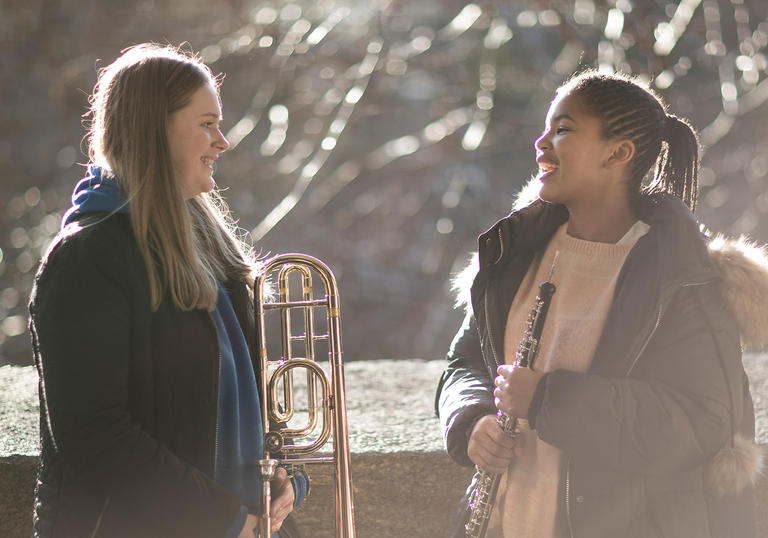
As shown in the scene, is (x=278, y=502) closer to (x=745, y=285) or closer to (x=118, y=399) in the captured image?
(x=118, y=399)

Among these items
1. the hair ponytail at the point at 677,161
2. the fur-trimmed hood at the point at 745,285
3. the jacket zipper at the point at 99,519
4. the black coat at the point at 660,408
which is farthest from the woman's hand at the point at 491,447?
the jacket zipper at the point at 99,519

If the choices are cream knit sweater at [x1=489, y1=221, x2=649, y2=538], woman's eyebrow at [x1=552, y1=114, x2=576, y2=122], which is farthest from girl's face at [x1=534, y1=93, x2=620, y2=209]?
cream knit sweater at [x1=489, y1=221, x2=649, y2=538]

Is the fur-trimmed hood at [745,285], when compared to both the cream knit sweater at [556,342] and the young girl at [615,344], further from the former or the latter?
the cream knit sweater at [556,342]

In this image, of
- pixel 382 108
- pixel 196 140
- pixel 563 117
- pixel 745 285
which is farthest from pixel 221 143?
pixel 382 108

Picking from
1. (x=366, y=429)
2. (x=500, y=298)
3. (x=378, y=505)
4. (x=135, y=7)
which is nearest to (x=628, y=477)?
(x=500, y=298)

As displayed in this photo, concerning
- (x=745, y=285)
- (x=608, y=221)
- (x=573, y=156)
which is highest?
(x=573, y=156)

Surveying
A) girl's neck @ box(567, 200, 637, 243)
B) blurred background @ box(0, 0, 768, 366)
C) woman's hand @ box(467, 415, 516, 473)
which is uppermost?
blurred background @ box(0, 0, 768, 366)

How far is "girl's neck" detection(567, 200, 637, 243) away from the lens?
181 centimetres

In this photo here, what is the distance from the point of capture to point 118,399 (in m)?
1.51

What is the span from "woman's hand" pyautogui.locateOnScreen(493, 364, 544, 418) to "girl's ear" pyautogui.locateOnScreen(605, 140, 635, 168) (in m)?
0.45

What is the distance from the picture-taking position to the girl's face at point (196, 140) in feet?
5.55

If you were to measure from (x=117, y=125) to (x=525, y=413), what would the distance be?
3.10 ft

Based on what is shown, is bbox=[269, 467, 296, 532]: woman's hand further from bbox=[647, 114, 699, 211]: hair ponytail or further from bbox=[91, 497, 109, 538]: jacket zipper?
bbox=[647, 114, 699, 211]: hair ponytail

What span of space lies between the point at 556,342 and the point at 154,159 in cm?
86
